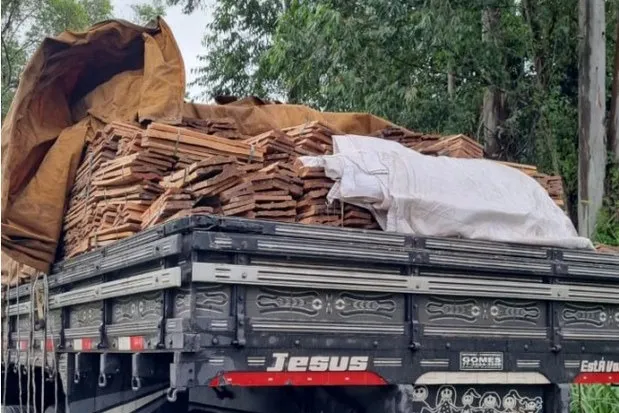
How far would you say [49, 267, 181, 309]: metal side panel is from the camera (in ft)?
12.8

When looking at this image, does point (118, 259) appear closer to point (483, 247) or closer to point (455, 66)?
point (483, 247)

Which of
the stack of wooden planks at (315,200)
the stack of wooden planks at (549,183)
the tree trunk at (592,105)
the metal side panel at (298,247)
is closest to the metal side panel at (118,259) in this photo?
the metal side panel at (298,247)

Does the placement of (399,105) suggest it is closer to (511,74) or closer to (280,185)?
(511,74)

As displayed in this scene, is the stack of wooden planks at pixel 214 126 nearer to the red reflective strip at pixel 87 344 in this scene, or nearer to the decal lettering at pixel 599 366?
the red reflective strip at pixel 87 344

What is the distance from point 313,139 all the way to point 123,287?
1.44 metres

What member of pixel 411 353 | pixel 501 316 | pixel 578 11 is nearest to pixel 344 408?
pixel 411 353

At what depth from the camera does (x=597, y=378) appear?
502 cm

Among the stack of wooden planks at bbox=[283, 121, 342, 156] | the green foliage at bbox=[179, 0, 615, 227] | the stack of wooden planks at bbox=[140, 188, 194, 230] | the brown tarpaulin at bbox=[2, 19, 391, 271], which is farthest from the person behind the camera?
the green foliage at bbox=[179, 0, 615, 227]

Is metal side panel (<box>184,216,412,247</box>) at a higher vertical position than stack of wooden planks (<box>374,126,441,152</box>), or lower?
lower

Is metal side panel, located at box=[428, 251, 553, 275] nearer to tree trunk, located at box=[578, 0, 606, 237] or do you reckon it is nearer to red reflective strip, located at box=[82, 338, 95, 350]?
red reflective strip, located at box=[82, 338, 95, 350]

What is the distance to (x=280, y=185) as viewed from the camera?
15.2 feet

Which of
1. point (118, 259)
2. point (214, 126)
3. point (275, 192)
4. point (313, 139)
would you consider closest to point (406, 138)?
point (313, 139)

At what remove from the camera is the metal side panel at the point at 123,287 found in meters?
3.91

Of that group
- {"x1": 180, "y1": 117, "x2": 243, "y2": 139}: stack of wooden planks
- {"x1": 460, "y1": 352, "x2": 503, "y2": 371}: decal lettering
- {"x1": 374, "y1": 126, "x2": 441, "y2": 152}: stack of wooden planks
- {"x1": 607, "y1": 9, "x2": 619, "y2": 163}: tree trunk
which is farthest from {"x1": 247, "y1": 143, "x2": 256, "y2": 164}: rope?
{"x1": 607, "y1": 9, "x2": 619, "y2": 163}: tree trunk
